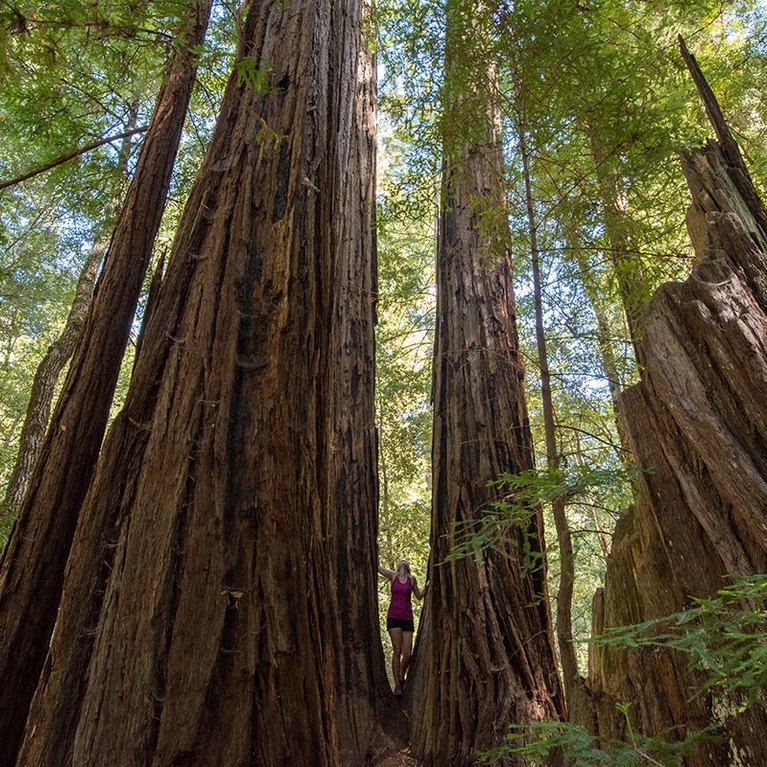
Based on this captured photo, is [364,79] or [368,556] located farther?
[364,79]

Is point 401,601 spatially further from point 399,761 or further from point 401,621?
point 399,761

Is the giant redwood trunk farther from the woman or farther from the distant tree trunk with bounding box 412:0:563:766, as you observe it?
the woman

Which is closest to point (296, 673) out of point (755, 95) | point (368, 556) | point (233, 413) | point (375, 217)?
point (233, 413)

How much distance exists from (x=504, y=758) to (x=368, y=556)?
1.50 metres

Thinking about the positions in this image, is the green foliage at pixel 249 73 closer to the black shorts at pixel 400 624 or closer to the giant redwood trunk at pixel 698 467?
the giant redwood trunk at pixel 698 467

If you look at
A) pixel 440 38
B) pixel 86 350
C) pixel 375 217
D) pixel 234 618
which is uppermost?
pixel 440 38

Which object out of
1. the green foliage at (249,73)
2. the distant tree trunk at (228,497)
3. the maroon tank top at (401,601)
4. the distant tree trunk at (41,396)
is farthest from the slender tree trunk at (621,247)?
the distant tree trunk at (41,396)

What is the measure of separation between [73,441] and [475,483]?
2.58 m

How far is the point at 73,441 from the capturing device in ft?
9.43

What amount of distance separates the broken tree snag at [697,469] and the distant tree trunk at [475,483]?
0.58 metres

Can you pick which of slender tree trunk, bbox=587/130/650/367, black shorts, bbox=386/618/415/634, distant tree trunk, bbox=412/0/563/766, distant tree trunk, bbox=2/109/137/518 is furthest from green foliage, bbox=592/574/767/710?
distant tree trunk, bbox=2/109/137/518

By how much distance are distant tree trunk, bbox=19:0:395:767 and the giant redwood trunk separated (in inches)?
51.8

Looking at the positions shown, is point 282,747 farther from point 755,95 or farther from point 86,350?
point 755,95

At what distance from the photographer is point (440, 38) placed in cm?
452
